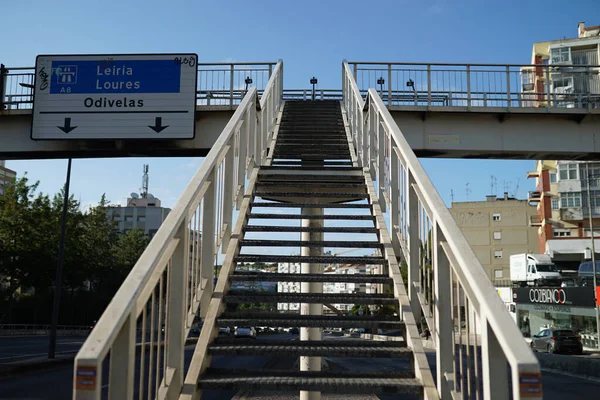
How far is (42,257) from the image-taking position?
38.6 m

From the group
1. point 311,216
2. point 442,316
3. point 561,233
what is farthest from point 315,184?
point 561,233

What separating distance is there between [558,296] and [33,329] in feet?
115

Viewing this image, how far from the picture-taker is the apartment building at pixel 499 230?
71562 millimetres

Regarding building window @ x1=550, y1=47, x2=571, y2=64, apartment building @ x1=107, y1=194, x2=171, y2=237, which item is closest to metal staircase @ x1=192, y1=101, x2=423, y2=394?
building window @ x1=550, y1=47, x2=571, y2=64

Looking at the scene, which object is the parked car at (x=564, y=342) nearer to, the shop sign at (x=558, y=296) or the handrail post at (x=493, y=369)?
the shop sign at (x=558, y=296)

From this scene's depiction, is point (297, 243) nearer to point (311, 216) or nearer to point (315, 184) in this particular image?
point (311, 216)

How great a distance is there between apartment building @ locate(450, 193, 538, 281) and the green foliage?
42.9 m

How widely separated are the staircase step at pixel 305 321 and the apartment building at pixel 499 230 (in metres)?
68.3

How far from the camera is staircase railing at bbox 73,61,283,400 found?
2.82m

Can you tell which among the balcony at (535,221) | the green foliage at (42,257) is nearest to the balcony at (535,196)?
the balcony at (535,221)

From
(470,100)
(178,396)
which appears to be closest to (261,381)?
(178,396)

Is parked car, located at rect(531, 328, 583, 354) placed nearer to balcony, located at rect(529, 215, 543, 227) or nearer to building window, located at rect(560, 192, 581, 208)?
building window, located at rect(560, 192, 581, 208)

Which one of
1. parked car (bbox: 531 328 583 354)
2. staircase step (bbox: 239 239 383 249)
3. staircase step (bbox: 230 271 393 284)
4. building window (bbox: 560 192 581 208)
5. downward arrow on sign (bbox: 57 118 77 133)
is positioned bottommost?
parked car (bbox: 531 328 583 354)

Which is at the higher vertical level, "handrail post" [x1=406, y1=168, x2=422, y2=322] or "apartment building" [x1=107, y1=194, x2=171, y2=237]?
"apartment building" [x1=107, y1=194, x2=171, y2=237]
